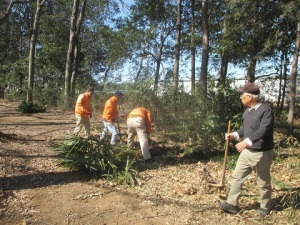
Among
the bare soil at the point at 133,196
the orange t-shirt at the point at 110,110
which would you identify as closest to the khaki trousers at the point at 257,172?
the bare soil at the point at 133,196

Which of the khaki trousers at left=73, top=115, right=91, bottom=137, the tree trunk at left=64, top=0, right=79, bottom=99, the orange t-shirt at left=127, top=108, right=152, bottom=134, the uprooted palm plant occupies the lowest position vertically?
the uprooted palm plant

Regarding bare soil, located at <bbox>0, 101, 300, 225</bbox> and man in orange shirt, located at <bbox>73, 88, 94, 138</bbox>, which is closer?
bare soil, located at <bbox>0, 101, 300, 225</bbox>

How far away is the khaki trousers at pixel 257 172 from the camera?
4.34 m

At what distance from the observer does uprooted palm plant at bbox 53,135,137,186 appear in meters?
5.95

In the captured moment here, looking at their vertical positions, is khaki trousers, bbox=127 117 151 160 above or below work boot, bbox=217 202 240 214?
above

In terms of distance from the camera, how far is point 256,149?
4.31 metres

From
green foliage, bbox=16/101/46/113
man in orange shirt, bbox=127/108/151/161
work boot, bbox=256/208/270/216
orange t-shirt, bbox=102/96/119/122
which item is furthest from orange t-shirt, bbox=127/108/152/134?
green foliage, bbox=16/101/46/113

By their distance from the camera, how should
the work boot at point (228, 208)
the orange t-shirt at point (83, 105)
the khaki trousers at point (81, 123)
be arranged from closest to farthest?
the work boot at point (228, 208) → the orange t-shirt at point (83, 105) → the khaki trousers at point (81, 123)

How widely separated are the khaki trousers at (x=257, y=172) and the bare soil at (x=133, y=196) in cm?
27

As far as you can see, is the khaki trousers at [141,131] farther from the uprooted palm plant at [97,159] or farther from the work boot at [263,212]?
the work boot at [263,212]

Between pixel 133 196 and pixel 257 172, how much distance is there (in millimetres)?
2037

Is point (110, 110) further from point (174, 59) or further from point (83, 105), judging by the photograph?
point (174, 59)

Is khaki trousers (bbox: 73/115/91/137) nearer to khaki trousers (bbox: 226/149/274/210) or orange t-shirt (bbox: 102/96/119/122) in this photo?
orange t-shirt (bbox: 102/96/119/122)

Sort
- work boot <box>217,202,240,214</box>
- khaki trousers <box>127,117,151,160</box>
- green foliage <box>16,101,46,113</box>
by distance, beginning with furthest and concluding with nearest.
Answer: green foliage <box>16,101,46,113</box>, khaki trousers <box>127,117,151,160</box>, work boot <box>217,202,240,214</box>
